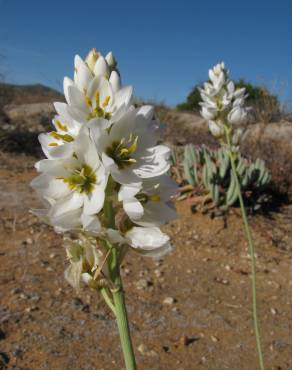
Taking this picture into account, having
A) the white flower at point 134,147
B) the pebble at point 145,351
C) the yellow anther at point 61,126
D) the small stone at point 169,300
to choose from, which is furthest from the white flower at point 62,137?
the small stone at point 169,300

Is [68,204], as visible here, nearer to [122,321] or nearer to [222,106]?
[122,321]

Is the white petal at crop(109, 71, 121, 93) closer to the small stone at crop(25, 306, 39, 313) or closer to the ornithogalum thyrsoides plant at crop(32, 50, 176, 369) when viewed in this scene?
the ornithogalum thyrsoides plant at crop(32, 50, 176, 369)

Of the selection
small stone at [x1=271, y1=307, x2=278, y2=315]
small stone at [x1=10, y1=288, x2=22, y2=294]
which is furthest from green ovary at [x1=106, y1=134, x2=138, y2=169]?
small stone at [x1=271, y1=307, x2=278, y2=315]


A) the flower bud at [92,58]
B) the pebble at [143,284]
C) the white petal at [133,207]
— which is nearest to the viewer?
the white petal at [133,207]

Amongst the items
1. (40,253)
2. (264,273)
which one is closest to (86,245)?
(40,253)

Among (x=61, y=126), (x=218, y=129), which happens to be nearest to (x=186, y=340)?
(x=218, y=129)

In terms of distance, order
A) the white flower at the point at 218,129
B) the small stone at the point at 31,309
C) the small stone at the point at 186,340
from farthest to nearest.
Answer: the white flower at the point at 218,129 → the small stone at the point at 31,309 → the small stone at the point at 186,340

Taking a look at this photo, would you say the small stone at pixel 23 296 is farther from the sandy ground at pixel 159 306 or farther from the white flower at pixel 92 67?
the white flower at pixel 92 67
